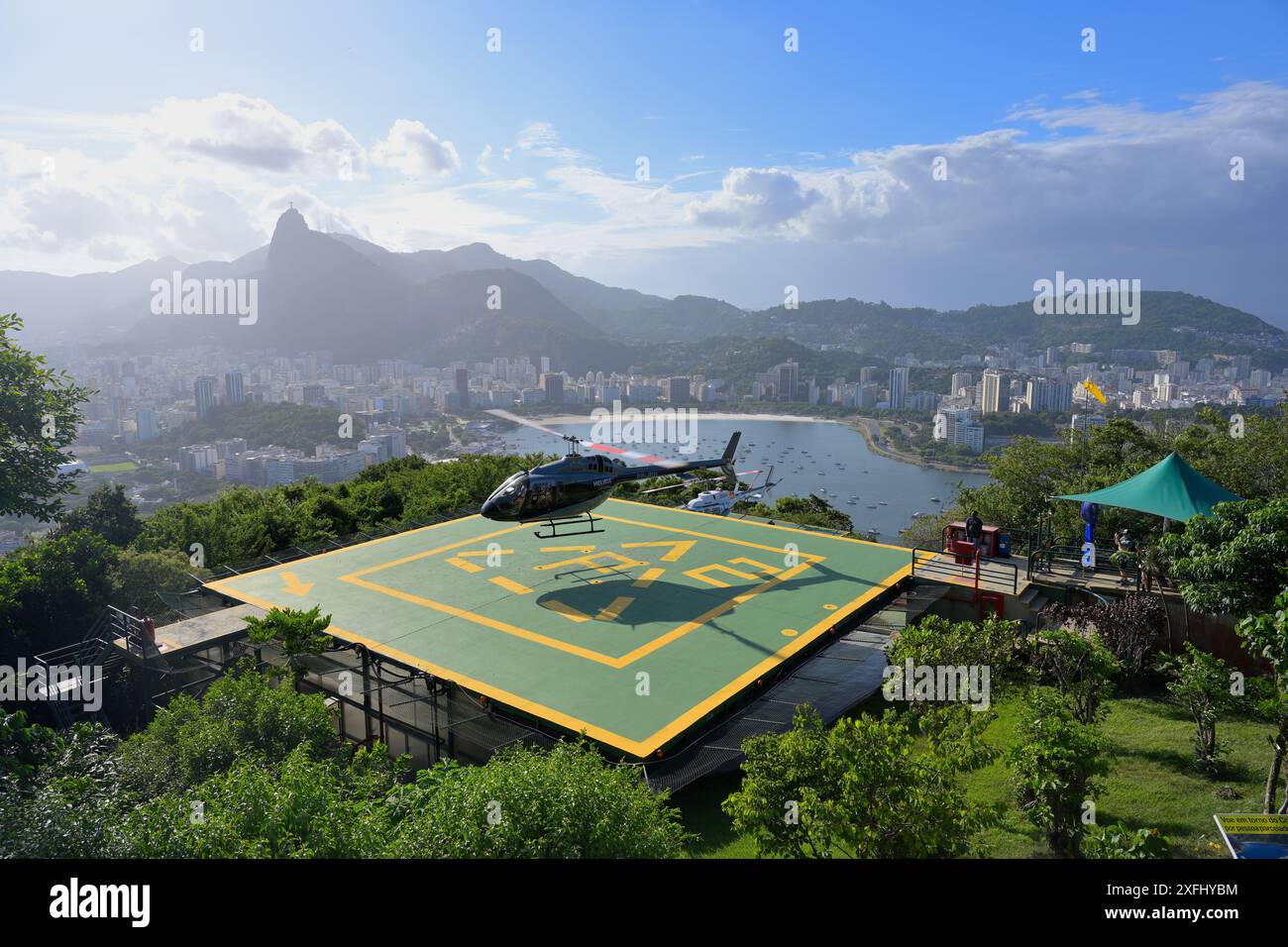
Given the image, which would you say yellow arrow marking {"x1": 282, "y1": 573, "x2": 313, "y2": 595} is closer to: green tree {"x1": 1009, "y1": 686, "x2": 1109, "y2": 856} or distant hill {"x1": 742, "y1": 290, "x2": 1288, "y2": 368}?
green tree {"x1": 1009, "y1": 686, "x2": 1109, "y2": 856}

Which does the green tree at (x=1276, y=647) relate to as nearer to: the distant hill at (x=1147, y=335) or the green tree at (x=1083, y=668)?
the green tree at (x=1083, y=668)

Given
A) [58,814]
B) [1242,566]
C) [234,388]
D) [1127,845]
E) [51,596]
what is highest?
[234,388]

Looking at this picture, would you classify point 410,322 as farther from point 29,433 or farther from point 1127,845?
point 1127,845

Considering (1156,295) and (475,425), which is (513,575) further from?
(1156,295)

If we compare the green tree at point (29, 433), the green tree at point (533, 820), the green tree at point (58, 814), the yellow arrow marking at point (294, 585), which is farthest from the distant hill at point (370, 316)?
the green tree at point (533, 820)

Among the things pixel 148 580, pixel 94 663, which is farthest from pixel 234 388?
pixel 94 663
